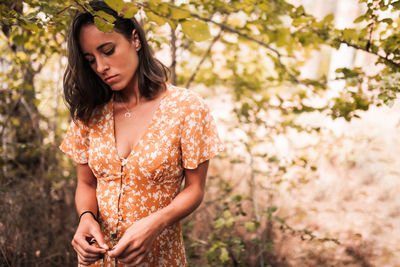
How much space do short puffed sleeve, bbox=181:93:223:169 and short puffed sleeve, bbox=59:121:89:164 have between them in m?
0.62

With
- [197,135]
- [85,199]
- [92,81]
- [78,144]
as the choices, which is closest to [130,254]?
[85,199]

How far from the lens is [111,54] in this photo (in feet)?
4.88

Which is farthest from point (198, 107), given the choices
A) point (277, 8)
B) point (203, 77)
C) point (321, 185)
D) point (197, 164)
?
point (321, 185)

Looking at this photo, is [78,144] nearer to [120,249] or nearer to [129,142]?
[129,142]

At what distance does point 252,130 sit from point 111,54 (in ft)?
7.56

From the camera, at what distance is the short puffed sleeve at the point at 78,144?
164 centimetres

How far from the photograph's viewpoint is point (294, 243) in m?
3.29

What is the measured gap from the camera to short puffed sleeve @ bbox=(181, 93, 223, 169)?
144 cm

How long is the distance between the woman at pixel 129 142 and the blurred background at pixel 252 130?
27 cm

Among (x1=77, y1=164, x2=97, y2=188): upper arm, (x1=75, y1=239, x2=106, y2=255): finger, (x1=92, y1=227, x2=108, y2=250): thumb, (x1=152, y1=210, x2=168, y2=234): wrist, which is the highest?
(x1=77, y1=164, x2=97, y2=188): upper arm

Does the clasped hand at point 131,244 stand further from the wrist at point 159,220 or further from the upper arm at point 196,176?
the upper arm at point 196,176

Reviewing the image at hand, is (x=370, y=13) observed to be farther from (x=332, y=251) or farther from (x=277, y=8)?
(x=332, y=251)

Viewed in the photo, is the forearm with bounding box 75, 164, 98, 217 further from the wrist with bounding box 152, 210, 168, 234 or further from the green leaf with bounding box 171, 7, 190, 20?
the green leaf with bounding box 171, 7, 190, 20

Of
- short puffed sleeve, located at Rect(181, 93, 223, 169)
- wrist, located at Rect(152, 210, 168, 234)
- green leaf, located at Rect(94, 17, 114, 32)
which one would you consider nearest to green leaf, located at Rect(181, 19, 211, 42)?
green leaf, located at Rect(94, 17, 114, 32)
